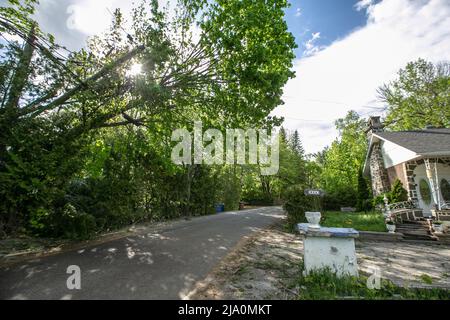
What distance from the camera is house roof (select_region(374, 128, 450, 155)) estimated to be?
492 inches

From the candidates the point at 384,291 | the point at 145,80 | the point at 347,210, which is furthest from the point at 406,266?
the point at 347,210

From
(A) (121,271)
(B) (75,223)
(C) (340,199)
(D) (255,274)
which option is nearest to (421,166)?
(C) (340,199)

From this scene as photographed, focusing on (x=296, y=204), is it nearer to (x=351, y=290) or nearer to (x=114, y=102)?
(x=351, y=290)

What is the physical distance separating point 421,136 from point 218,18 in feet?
54.1

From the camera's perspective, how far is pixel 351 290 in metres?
3.91

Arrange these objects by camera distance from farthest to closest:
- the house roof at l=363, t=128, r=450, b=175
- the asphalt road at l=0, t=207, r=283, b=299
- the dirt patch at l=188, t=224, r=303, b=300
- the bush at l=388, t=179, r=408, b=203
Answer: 1. the bush at l=388, t=179, r=408, b=203
2. the house roof at l=363, t=128, r=450, b=175
3. the dirt patch at l=188, t=224, r=303, b=300
4. the asphalt road at l=0, t=207, r=283, b=299

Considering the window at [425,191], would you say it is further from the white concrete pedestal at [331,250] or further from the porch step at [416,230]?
the white concrete pedestal at [331,250]

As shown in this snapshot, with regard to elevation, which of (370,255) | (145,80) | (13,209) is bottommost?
(370,255)

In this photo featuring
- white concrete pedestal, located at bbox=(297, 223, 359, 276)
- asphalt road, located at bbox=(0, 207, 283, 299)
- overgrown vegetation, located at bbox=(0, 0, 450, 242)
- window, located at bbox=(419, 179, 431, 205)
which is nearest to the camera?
asphalt road, located at bbox=(0, 207, 283, 299)

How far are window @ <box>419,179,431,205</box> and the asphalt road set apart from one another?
44.9ft

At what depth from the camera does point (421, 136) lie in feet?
51.1

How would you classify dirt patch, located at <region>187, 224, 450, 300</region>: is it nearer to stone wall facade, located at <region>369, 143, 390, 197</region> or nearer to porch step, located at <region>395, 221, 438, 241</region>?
porch step, located at <region>395, 221, 438, 241</region>

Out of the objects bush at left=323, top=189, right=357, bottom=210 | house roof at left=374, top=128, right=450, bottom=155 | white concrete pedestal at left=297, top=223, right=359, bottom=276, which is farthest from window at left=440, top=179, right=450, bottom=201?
white concrete pedestal at left=297, top=223, right=359, bottom=276
